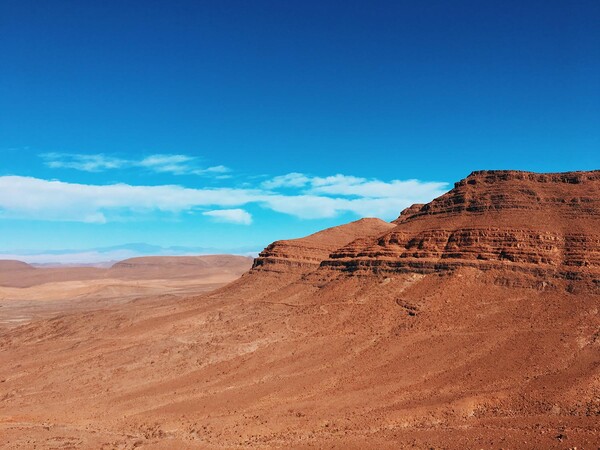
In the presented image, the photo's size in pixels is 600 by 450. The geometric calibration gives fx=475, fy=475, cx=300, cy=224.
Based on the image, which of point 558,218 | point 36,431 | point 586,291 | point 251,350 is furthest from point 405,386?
point 558,218

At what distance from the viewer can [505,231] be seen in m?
46.7

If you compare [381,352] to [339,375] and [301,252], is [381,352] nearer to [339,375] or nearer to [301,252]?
[339,375]

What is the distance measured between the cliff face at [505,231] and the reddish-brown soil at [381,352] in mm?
163

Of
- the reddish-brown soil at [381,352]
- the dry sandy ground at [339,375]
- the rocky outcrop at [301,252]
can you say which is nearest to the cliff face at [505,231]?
the reddish-brown soil at [381,352]

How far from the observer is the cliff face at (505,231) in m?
42.7

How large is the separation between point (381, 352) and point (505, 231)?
19.0 m

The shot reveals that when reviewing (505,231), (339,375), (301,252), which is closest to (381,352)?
(339,375)

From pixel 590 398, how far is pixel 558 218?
24.6 meters

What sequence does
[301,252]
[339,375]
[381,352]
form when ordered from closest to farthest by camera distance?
1. [339,375]
2. [381,352]
3. [301,252]

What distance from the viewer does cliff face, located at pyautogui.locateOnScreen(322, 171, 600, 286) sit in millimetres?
42719

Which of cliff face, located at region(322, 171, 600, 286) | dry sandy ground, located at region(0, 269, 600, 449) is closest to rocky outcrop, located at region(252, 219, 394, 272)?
cliff face, located at region(322, 171, 600, 286)

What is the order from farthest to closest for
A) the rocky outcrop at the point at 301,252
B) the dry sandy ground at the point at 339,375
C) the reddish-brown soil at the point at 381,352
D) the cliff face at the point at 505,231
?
the rocky outcrop at the point at 301,252
the cliff face at the point at 505,231
the reddish-brown soil at the point at 381,352
the dry sandy ground at the point at 339,375

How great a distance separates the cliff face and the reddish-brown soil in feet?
0.54

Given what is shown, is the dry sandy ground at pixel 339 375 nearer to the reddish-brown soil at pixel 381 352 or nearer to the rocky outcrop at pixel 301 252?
the reddish-brown soil at pixel 381 352
